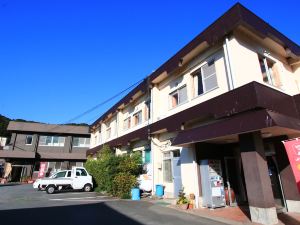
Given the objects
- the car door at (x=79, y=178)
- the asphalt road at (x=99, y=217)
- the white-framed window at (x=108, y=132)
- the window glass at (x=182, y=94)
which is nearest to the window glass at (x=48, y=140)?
the white-framed window at (x=108, y=132)

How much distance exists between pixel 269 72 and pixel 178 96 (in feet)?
16.7

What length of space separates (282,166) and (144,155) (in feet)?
32.8

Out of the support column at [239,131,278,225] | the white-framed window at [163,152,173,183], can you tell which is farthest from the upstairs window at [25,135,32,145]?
the support column at [239,131,278,225]

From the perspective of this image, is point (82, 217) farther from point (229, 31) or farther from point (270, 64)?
point (270, 64)

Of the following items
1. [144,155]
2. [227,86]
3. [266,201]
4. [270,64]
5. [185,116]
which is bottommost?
[266,201]

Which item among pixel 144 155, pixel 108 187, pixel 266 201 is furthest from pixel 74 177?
pixel 266 201

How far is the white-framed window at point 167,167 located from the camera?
1434 cm

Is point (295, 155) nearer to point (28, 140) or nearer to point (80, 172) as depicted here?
point (80, 172)

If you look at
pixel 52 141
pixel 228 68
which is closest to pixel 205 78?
pixel 228 68

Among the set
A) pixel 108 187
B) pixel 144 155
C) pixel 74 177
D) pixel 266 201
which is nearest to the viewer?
pixel 266 201

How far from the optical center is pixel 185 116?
12102 millimetres

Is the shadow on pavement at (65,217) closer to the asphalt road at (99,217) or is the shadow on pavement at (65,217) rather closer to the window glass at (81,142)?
the asphalt road at (99,217)

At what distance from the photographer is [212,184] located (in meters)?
10.6

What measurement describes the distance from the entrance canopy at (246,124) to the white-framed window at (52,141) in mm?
28734
